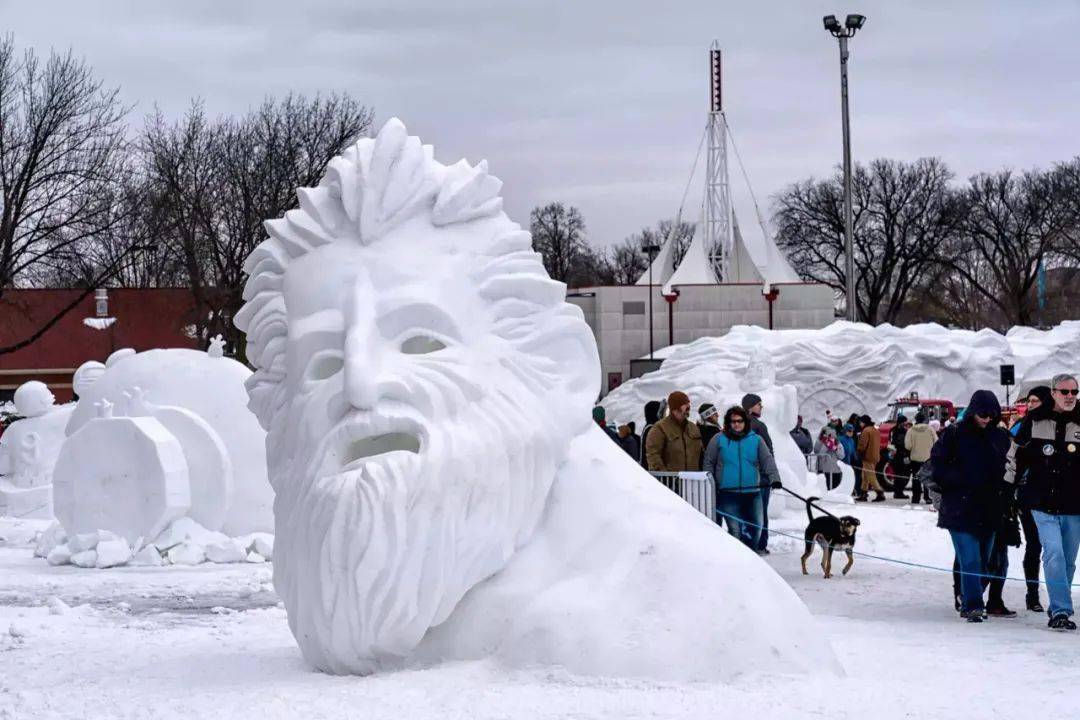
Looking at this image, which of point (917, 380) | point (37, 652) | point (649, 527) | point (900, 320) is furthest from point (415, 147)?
point (900, 320)

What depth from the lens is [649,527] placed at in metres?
6.82

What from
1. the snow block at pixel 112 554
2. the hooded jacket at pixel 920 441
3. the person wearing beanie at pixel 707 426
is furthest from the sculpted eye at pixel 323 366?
the hooded jacket at pixel 920 441

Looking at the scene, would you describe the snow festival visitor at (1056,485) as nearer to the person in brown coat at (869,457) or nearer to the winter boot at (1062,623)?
the winter boot at (1062,623)

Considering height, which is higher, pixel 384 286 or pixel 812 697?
pixel 384 286

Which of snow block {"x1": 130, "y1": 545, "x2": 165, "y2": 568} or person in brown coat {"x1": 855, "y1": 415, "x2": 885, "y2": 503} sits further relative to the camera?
person in brown coat {"x1": 855, "y1": 415, "x2": 885, "y2": 503}

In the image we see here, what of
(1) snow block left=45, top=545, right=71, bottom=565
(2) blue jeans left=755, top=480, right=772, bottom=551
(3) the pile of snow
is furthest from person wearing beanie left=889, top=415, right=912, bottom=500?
(1) snow block left=45, top=545, right=71, bottom=565

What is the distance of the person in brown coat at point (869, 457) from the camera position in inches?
991

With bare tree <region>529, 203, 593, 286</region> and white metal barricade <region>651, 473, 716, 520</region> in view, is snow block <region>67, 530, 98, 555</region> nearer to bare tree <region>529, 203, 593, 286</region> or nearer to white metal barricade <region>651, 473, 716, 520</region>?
white metal barricade <region>651, 473, 716, 520</region>

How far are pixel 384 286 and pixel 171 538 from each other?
8.30 metres

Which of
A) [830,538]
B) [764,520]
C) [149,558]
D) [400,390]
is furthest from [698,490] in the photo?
[400,390]

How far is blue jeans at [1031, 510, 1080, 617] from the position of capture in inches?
397

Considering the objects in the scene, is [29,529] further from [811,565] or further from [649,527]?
[649,527]

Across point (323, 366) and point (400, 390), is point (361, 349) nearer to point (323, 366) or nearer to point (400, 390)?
point (400, 390)

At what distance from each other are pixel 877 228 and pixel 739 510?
52692 mm
